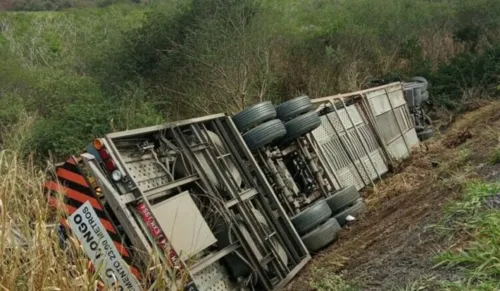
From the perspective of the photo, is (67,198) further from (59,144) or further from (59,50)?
(59,50)

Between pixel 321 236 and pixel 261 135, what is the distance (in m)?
1.28

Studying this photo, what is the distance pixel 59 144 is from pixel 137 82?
443 cm

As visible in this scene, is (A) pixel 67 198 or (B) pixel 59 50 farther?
(B) pixel 59 50

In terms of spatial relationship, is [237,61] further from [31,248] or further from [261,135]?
[31,248]

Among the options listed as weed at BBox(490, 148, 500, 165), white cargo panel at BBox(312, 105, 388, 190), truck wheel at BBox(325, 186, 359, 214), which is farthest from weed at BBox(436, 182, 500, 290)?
white cargo panel at BBox(312, 105, 388, 190)

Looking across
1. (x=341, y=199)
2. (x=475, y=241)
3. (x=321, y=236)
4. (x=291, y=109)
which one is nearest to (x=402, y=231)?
(x=475, y=241)

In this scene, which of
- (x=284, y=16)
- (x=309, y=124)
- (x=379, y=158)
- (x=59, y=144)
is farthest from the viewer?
(x=284, y=16)

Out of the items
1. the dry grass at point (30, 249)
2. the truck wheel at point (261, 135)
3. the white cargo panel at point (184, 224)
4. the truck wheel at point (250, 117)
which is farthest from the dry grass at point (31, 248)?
the truck wheel at point (250, 117)

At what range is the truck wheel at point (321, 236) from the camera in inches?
233

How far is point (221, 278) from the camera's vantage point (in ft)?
16.4

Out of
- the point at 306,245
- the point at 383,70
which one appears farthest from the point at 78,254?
the point at 383,70

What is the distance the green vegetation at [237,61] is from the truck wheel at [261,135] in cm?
488

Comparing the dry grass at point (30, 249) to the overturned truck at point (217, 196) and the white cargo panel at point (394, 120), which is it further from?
Result: the white cargo panel at point (394, 120)

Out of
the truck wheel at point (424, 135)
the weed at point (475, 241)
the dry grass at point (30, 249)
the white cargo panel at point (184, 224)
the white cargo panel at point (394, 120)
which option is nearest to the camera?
the dry grass at point (30, 249)
